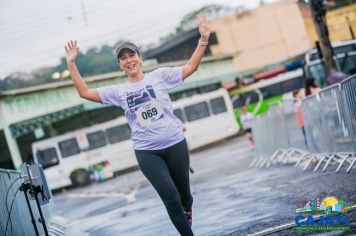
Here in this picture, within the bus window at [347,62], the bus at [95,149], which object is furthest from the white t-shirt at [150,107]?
the bus at [95,149]

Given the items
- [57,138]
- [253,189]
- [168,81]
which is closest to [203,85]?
[57,138]

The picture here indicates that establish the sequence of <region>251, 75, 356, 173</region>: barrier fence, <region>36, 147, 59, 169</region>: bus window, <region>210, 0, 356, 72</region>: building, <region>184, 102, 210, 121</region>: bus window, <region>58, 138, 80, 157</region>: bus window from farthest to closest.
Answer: <region>210, 0, 356, 72</region>: building < <region>184, 102, 210, 121</region>: bus window < <region>58, 138, 80, 157</region>: bus window < <region>36, 147, 59, 169</region>: bus window < <region>251, 75, 356, 173</region>: barrier fence

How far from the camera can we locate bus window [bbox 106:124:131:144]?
3650 cm

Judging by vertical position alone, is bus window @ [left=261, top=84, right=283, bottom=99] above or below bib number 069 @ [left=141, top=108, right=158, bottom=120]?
below

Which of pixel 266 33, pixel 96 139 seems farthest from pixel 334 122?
pixel 266 33

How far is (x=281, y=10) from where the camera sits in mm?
59219

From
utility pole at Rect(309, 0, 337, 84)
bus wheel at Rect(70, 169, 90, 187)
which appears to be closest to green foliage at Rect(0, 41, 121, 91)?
bus wheel at Rect(70, 169, 90, 187)

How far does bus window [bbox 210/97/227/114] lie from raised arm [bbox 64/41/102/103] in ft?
114

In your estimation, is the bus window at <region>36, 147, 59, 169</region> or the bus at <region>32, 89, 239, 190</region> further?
the bus at <region>32, 89, 239, 190</region>

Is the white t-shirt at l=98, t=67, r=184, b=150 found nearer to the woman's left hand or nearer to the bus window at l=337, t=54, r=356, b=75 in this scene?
the woman's left hand

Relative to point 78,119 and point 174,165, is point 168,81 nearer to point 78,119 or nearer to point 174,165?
point 174,165

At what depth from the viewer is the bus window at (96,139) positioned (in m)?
35.8

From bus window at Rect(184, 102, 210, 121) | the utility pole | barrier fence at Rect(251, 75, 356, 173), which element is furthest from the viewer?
bus window at Rect(184, 102, 210, 121)

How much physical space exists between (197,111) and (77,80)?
34.4 metres
